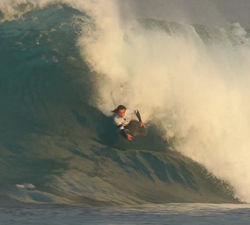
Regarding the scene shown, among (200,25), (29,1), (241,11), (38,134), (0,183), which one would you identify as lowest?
(0,183)

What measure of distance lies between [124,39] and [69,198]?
5.71 m

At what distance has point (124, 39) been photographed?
14.3 meters

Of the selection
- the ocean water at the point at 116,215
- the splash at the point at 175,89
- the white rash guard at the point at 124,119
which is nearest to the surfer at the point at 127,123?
the white rash guard at the point at 124,119

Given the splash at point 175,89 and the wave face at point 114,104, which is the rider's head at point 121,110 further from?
the splash at point 175,89

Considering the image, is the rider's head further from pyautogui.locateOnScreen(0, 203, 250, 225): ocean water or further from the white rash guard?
pyautogui.locateOnScreen(0, 203, 250, 225): ocean water

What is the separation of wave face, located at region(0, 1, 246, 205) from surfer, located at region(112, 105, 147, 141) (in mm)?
431

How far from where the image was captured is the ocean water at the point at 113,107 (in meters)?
10.7

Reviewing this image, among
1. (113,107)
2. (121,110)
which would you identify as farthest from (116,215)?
(113,107)

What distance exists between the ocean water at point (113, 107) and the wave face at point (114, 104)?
22 millimetres

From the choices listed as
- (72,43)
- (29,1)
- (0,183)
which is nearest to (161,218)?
(0,183)

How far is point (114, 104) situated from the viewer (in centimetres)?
1315

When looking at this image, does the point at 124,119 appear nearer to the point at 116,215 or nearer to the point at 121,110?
the point at 121,110

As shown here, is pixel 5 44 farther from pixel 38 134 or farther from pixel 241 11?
pixel 241 11

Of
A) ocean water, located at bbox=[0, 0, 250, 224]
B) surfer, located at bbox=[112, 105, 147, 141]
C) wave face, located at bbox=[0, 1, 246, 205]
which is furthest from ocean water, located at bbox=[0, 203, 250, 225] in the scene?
surfer, located at bbox=[112, 105, 147, 141]
